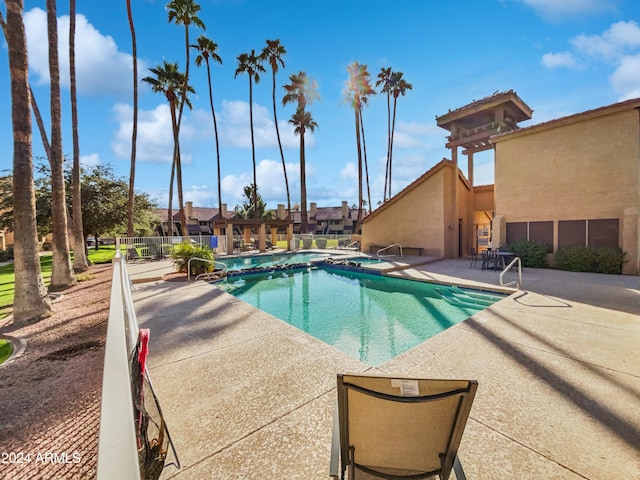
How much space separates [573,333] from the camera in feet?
15.5

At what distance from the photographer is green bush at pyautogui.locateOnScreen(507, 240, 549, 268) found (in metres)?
12.4

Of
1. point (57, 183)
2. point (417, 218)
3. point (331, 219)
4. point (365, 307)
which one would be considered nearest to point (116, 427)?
point (365, 307)

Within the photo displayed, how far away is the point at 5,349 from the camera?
494 cm

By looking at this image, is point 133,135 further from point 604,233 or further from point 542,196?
point 604,233

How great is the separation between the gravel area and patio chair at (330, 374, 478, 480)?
6.99ft

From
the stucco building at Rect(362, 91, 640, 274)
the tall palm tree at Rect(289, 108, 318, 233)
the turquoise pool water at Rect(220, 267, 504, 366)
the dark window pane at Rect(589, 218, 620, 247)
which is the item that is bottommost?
the turquoise pool water at Rect(220, 267, 504, 366)

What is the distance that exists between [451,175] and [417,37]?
7386 millimetres

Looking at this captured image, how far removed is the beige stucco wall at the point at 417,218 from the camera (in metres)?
16.1

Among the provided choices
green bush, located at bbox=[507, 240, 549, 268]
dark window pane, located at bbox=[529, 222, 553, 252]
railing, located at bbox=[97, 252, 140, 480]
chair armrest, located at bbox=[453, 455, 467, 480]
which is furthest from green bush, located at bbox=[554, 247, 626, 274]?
railing, located at bbox=[97, 252, 140, 480]

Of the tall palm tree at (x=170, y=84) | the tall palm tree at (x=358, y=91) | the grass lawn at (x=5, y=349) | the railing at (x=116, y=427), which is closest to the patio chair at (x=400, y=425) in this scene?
the railing at (x=116, y=427)

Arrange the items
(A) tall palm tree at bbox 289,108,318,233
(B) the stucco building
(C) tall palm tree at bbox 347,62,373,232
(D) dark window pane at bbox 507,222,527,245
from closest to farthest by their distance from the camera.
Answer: (B) the stucco building, (D) dark window pane at bbox 507,222,527,245, (A) tall palm tree at bbox 289,108,318,233, (C) tall palm tree at bbox 347,62,373,232

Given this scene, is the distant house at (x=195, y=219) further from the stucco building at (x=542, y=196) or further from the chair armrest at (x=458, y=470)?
the chair armrest at (x=458, y=470)

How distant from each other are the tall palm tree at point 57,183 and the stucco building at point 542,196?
16.1 meters

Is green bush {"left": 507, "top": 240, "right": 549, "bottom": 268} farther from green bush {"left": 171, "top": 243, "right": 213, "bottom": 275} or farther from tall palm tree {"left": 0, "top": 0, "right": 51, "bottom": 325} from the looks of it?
tall palm tree {"left": 0, "top": 0, "right": 51, "bottom": 325}
